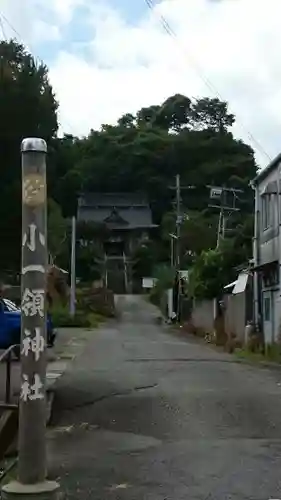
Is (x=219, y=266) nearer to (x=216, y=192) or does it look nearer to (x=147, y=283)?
(x=216, y=192)

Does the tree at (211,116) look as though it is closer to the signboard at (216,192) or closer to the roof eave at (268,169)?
the signboard at (216,192)

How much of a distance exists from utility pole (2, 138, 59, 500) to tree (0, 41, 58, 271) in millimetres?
7398

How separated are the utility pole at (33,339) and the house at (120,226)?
69208 millimetres

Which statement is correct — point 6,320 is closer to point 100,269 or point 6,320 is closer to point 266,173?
point 266,173

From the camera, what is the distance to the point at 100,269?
74.3m

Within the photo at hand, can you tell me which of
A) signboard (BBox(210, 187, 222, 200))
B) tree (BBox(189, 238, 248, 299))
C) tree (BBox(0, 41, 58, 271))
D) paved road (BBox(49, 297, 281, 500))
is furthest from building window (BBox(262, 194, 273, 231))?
signboard (BBox(210, 187, 222, 200))

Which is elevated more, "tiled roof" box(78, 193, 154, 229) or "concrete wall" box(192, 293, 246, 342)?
"tiled roof" box(78, 193, 154, 229)

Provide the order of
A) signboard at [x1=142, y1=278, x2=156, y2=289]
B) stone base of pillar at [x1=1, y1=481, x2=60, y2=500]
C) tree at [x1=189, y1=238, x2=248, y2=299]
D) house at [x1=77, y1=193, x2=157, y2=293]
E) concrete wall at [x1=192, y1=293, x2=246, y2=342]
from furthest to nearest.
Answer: house at [x1=77, y1=193, x2=157, y2=293] → signboard at [x1=142, y1=278, x2=156, y2=289] → tree at [x1=189, y1=238, x2=248, y2=299] → concrete wall at [x1=192, y1=293, x2=246, y2=342] → stone base of pillar at [x1=1, y1=481, x2=60, y2=500]

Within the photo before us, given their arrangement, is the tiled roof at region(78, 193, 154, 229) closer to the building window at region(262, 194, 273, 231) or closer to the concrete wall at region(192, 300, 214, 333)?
the concrete wall at region(192, 300, 214, 333)

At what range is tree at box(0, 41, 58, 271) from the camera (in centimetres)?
1409

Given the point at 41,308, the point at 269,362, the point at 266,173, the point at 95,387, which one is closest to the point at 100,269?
the point at 266,173

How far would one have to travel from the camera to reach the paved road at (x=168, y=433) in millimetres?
8227

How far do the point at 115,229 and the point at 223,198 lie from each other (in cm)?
2545

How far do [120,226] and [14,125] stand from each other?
66.3 m
